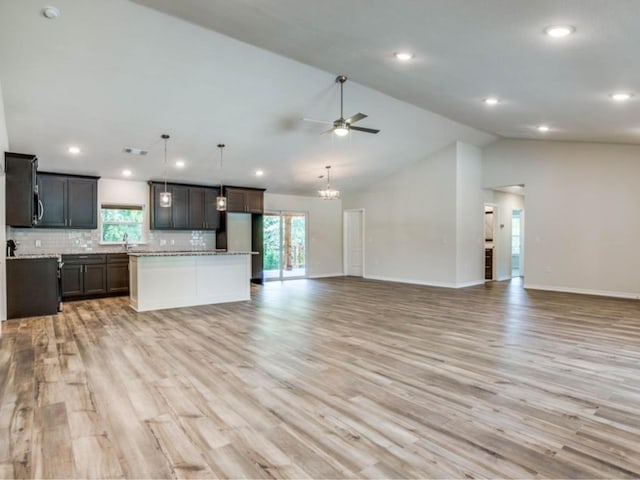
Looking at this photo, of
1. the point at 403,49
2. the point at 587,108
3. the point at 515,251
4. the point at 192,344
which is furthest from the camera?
the point at 515,251

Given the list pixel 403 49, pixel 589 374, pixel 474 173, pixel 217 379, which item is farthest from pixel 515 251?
pixel 217 379

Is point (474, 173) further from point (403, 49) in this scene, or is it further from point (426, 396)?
point (426, 396)

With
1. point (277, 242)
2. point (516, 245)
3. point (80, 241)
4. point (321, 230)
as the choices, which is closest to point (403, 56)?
point (80, 241)

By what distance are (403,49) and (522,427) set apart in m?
3.24

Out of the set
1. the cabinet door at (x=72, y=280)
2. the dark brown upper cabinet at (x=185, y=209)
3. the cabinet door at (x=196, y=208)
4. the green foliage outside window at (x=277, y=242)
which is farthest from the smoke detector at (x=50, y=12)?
the green foliage outside window at (x=277, y=242)

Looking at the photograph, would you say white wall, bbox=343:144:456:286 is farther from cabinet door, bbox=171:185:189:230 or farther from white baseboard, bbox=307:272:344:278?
cabinet door, bbox=171:185:189:230

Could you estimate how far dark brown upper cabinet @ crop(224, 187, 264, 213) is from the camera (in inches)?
379

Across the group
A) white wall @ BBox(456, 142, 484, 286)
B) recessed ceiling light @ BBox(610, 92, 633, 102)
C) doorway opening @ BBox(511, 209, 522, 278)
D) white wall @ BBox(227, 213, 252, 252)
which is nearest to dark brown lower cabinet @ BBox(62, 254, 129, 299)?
white wall @ BBox(227, 213, 252, 252)

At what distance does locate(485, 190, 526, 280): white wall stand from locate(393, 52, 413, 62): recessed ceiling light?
7037 millimetres

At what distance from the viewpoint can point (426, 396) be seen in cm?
292

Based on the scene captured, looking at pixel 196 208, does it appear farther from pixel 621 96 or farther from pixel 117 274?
pixel 621 96

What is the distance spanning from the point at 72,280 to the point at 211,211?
3.25 metres

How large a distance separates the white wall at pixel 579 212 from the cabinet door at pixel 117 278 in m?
8.77

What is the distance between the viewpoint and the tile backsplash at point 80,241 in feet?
24.2
